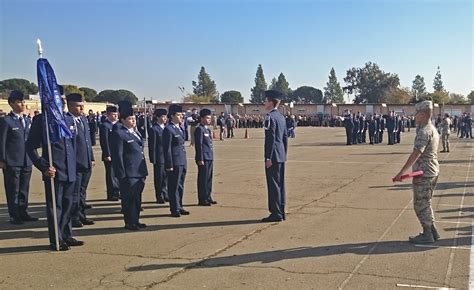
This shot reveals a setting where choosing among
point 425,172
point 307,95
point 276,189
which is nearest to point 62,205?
point 276,189

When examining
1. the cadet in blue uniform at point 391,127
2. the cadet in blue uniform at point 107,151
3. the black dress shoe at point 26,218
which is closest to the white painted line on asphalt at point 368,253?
the black dress shoe at point 26,218

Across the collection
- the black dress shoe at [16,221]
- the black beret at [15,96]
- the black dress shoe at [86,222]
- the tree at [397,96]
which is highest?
the tree at [397,96]

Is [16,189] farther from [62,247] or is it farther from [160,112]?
[160,112]

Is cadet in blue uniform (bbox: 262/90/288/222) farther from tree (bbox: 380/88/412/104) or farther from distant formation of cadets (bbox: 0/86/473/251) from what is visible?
tree (bbox: 380/88/412/104)

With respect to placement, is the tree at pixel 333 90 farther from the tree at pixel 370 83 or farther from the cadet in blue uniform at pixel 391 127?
the cadet in blue uniform at pixel 391 127

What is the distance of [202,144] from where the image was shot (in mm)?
10078

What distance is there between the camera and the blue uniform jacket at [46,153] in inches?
266

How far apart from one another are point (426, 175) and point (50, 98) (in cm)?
524

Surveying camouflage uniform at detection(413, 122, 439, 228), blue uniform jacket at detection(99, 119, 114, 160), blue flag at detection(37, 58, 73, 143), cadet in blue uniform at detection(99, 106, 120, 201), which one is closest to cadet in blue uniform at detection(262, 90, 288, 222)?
camouflage uniform at detection(413, 122, 439, 228)

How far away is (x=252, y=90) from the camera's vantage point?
558 feet

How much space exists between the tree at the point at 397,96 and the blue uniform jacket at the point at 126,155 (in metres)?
108

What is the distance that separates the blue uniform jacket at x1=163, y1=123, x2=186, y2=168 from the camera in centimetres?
911

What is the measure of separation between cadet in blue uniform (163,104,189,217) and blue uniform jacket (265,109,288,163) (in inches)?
69.1

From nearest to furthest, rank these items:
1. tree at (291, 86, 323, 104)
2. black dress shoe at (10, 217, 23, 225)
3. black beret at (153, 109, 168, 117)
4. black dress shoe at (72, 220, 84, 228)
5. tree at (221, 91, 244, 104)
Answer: black dress shoe at (72, 220, 84, 228), black dress shoe at (10, 217, 23, 225), black beret at (153, 109, 168, 117), tree at (221, 91, 244, 104), tree at (291, 86, 323, 104)
